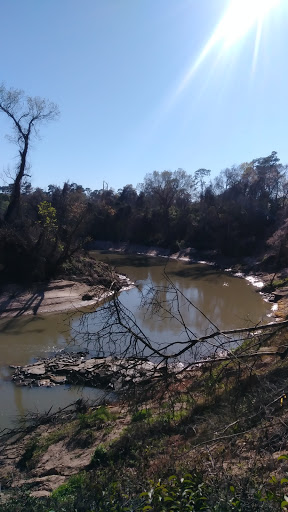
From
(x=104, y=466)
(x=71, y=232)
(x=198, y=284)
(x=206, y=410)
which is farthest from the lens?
(x=198, y=284)

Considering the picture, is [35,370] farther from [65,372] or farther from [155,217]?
[155,217]

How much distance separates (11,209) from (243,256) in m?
21.9

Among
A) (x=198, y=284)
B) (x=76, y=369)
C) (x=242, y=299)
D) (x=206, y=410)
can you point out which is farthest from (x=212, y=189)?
(x=206, y=410)

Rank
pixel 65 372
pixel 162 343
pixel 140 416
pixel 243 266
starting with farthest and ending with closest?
pixel 243 266 < pixel 65 372 < pixel 140 416 < pixel 162 343

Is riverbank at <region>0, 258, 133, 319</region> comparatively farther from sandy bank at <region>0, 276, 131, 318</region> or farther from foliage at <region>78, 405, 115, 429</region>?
foliage at <region>78, 405, 115, 429</region>

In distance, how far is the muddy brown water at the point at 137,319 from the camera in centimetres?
988

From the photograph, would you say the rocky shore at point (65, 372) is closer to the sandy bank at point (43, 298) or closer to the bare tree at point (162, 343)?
the bare tree at point (162, 343)

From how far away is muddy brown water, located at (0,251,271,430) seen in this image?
9.88 m

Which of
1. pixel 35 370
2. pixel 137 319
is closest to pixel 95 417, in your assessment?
pixel 35 370

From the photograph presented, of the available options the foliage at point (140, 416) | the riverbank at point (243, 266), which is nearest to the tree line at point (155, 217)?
the riverbank at point (243, 266)

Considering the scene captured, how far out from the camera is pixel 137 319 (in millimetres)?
18500

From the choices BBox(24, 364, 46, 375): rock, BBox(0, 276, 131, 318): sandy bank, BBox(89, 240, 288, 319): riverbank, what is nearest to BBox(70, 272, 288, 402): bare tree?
BBox(24, 364, 46, 375): rock

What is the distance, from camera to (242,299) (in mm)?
23922

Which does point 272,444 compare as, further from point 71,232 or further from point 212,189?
point 212,189
